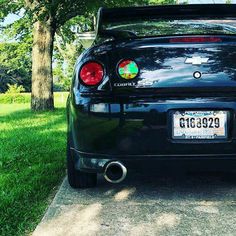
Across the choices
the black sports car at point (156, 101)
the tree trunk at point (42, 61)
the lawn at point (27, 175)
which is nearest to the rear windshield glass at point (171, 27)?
the black sports car at point (156, 101)

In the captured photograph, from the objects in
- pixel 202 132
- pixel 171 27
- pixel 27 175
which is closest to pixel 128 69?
pixel 171 27

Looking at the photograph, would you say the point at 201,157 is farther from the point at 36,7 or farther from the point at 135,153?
the point at 36,7

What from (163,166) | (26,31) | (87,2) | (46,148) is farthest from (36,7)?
(26,31)

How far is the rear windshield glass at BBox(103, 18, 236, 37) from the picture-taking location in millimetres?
3781

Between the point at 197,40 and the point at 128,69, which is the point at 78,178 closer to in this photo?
the point at 128,69

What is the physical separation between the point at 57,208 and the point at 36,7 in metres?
12.8

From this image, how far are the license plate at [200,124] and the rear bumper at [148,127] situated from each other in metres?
0.04

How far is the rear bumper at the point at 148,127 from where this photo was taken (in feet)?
11.5

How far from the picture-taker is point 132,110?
11.6 ft

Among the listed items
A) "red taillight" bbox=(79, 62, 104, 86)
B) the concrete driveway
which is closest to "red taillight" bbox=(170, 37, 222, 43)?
"red taillight" bbox=(79, 62, 104, 86)

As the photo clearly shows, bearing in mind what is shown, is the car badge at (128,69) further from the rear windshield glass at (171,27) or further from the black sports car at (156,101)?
the rear windshield glass at (171,27)

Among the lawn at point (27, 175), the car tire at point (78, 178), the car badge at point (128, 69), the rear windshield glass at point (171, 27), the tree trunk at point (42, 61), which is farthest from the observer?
the tree trunk at point (42, 61)

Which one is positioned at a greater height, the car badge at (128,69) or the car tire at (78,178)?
the car badge at (128,69)

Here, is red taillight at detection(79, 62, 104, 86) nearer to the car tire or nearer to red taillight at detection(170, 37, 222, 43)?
red taillight at detection(170, 37, 222, 43)
